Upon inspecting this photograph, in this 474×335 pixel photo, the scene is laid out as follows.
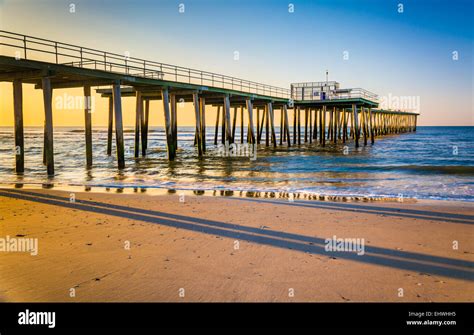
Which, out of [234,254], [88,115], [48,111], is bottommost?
[234,254]

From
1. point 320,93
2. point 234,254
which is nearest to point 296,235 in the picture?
point 234,254

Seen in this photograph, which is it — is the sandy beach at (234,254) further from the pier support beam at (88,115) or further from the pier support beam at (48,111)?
the pier support beam at (88,115)

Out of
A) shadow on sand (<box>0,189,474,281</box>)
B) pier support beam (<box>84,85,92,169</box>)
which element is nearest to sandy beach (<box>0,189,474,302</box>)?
shadow on sand (<box>0,189,474,281</box>)

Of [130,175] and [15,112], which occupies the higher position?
[15,112]

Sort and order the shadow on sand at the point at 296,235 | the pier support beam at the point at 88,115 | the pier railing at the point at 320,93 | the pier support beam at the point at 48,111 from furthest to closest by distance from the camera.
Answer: the pier railing at the point at 320,93, the pier support beam at the point at 88,115, the pier support beam at the point at 48,111, the shadow on sand at the point at 296,235

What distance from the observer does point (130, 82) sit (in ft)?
57.9

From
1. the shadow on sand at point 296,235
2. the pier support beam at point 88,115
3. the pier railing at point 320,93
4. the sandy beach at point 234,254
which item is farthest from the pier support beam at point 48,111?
the pier railing at point 320,93

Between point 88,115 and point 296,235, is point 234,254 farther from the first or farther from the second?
point 88,115

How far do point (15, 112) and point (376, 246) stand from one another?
13.3m

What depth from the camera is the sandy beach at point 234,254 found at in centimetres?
409

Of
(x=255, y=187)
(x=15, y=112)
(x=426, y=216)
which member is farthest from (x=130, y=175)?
(x=426, y=216)

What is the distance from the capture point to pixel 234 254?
520cm

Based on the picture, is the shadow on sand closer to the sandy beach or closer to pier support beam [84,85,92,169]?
the sandy beach
